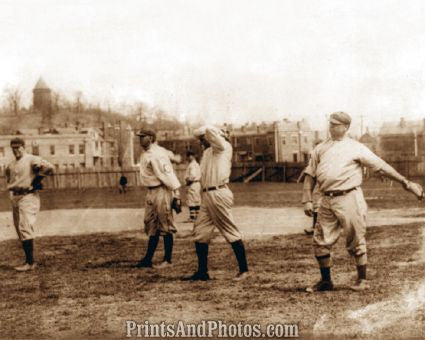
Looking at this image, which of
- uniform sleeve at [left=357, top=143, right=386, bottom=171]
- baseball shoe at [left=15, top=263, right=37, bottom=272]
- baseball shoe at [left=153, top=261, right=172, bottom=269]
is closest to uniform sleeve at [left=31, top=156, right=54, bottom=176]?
baseball shoe at [left=15, top=263, right=37, bottom=272]

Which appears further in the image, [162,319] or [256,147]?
[256,147]

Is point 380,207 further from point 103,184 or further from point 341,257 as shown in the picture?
point 103,184

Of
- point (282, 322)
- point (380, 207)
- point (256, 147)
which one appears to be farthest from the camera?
point (256, 147)

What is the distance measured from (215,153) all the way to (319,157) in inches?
51.5

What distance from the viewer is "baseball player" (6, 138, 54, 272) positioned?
838 cm

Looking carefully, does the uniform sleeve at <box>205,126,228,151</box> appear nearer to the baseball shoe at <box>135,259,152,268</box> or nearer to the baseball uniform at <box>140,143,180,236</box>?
the baseball uniform at <box>140,143,180,236</box>

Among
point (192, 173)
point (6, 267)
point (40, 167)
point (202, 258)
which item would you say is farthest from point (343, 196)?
point (192, 173)

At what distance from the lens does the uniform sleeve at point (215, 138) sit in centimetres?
680

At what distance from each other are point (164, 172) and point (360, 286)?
3392 mm

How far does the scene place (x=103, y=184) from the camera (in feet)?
133

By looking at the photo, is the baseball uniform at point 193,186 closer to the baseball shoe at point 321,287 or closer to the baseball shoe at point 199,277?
the baseball shoe at point 199,277

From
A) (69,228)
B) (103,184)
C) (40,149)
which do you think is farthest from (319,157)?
(40,149)

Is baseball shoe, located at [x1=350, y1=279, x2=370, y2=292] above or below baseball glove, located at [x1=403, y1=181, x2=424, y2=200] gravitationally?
below

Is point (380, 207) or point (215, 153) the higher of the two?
point (215, 153)
